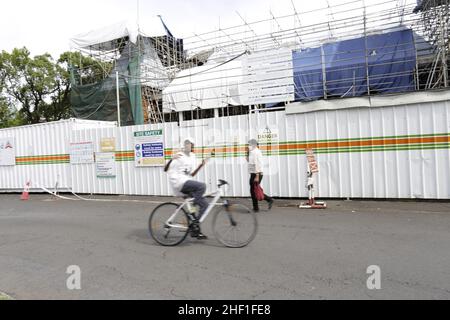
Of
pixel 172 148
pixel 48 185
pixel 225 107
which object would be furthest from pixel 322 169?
pixel 48 185

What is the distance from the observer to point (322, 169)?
11039mm

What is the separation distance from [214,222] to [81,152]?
10.6 metres

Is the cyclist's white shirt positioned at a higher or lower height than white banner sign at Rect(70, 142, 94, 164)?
lower

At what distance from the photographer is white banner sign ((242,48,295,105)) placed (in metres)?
12.4

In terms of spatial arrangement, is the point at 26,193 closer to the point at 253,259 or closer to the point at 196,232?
the point at 196,232

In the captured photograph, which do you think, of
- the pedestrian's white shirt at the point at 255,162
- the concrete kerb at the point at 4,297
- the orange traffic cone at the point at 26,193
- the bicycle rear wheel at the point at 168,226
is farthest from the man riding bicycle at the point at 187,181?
the orange traffic cone at the point at 26,193

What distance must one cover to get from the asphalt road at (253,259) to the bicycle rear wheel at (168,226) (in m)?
0.17

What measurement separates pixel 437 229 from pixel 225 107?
45.4 ft

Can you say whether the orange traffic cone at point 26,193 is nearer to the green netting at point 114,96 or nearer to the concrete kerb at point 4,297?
the green netting at point 114,96

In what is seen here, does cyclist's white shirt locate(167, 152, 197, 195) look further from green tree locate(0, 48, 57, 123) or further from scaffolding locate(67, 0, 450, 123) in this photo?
green tree locate(0, 48, 57, 123)

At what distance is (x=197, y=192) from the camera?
6297 mm

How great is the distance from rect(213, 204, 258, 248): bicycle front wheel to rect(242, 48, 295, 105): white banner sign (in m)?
7.00

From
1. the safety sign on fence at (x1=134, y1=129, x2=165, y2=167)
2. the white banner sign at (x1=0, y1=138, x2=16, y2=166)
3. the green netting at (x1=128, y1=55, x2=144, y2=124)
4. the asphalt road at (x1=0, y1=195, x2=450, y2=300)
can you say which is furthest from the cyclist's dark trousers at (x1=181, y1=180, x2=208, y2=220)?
the green netting at (x1=128, y1=55, x2=144, y2=124)
